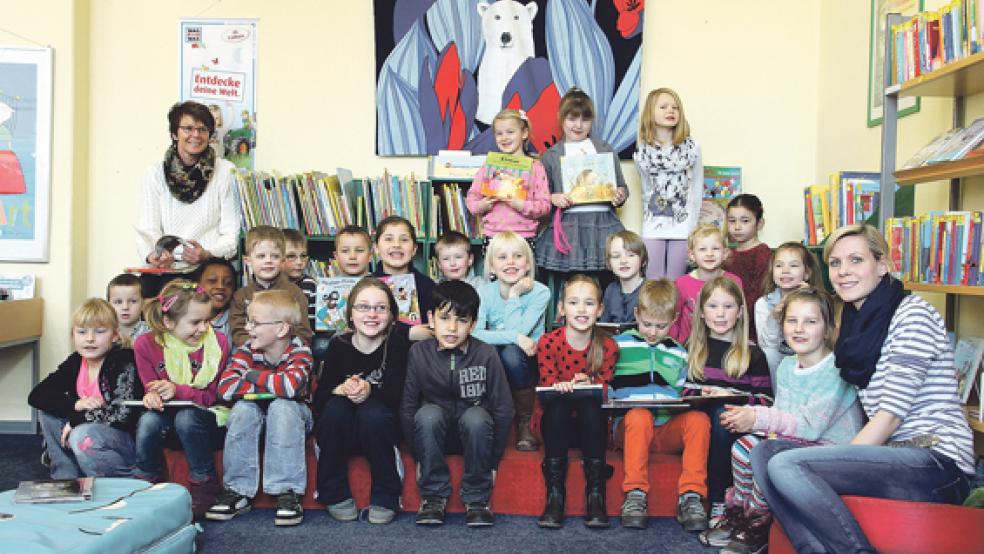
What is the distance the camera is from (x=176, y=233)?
3838 millimetres

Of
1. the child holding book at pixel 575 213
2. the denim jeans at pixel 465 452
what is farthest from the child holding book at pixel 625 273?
the denim jeans at pixel 465 452

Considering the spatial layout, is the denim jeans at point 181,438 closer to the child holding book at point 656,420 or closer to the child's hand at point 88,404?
the child's hand at point 88,404

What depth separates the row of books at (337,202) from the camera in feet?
12.9

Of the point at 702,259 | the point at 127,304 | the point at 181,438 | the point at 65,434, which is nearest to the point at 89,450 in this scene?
the point at 65,434

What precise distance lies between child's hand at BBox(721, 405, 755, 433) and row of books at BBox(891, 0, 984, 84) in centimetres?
131

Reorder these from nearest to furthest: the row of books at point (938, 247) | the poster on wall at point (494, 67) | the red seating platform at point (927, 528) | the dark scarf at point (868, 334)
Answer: the red seating platform at point (927, 528) < the dark scarf at point (868, 334) < the row of books at point (938, 247) < the poster on wall at point (494, 67)

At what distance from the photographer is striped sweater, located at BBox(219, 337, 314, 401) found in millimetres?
2760

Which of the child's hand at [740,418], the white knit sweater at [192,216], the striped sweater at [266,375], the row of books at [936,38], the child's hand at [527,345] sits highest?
the row of books at [936,38]

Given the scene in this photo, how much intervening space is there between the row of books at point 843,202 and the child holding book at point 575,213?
34.8 inches

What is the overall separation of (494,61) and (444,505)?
244 cm

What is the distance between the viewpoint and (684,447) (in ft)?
9.02

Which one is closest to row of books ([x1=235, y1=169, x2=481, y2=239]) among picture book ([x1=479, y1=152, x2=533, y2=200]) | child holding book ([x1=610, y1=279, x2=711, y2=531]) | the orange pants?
picture book ([x1=479, y1=152, x2=533, y2=200])

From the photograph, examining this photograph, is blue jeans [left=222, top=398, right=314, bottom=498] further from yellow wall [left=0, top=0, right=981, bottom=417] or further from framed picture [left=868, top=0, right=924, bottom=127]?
framed picture [left=868, top=0, right=924, bottom=127]

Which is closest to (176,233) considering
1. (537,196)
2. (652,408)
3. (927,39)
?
(537,196)
